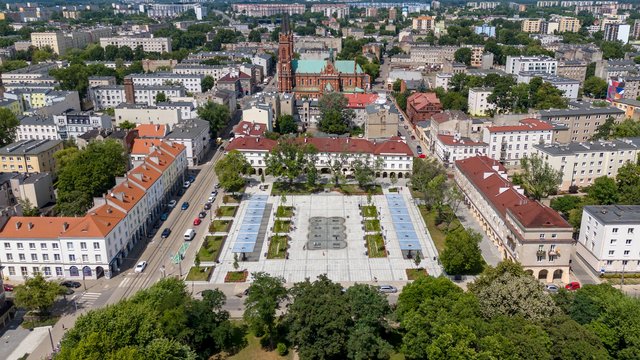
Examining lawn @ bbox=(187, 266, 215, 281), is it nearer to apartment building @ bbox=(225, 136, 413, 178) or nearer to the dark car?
the dark car

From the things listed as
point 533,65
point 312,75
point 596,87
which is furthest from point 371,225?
point 533,65

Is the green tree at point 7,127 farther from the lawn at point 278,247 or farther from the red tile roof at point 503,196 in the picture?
the red tile roof at point 503,196

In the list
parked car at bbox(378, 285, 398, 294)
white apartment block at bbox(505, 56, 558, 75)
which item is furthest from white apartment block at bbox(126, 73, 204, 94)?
parked car at bbox(378, 285, 398, 294)

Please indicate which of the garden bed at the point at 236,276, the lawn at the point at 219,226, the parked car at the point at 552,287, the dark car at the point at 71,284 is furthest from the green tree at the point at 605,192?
the dark car at the point at 71,284

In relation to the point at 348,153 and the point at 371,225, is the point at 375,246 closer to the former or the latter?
the point at 371,225

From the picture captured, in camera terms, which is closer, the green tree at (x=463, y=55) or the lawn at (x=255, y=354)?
the lawn at (x=255, y=354)

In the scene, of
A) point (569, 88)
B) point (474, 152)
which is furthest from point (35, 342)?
point (569, 88)
